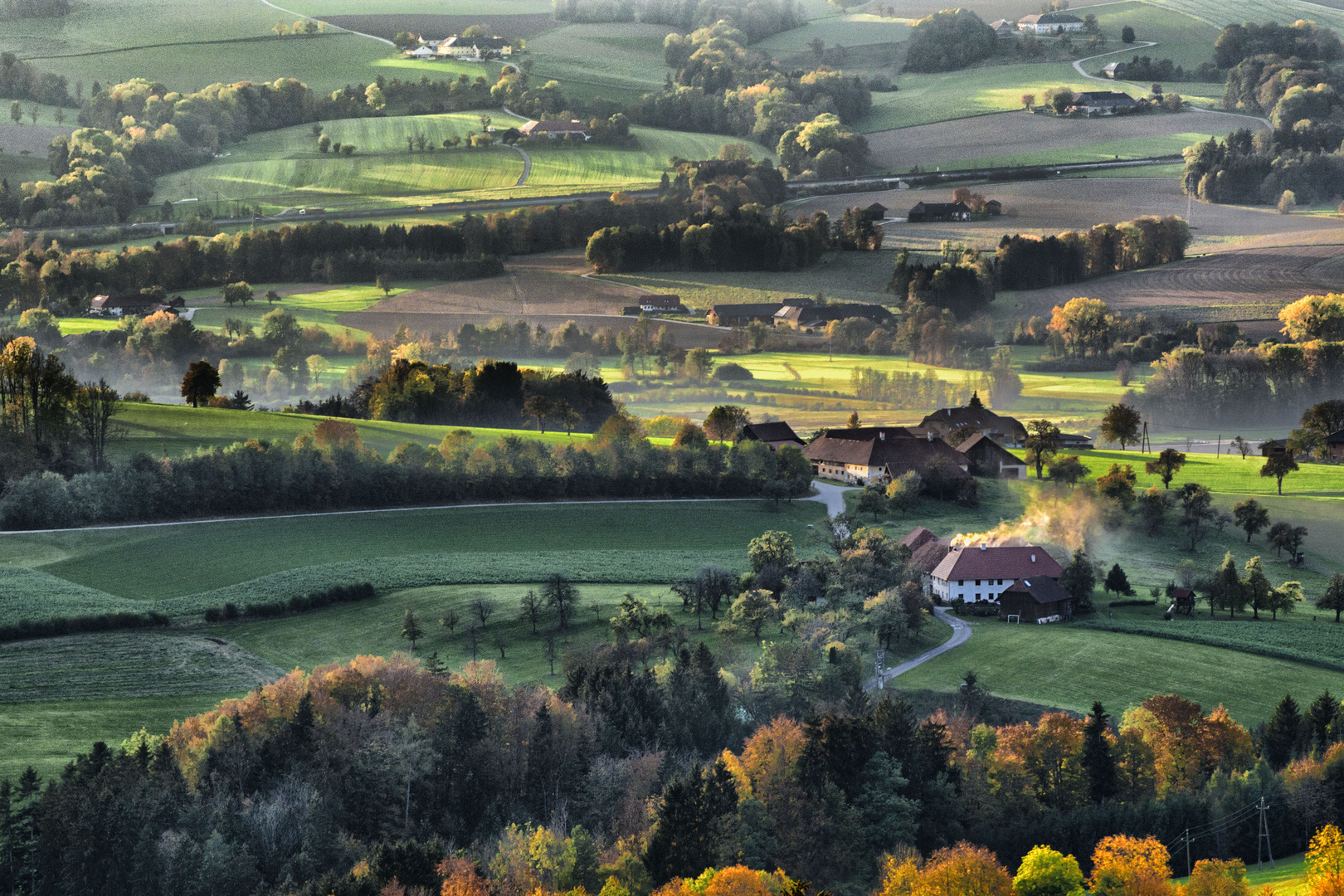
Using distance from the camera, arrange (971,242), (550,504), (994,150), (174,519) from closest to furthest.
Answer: (174,519), (550,504), (971,242), (994,150)

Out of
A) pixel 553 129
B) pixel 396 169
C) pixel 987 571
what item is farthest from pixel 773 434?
pixel 553 129

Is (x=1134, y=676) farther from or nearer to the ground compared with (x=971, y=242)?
nearer to the ground

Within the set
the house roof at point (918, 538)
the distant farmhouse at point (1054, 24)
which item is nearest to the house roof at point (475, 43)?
the distant farmhouse at point (1054, 24)

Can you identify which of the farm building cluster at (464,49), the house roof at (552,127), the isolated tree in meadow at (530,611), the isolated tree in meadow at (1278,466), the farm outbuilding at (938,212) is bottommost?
the isolated tree in meadow at (530,611)

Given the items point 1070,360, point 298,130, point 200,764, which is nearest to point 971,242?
point 1070,360

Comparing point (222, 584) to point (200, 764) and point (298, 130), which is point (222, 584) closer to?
point (200, 764)

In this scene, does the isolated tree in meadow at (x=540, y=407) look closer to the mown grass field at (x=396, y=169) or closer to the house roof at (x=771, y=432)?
the house roof at (x=771, y=432)

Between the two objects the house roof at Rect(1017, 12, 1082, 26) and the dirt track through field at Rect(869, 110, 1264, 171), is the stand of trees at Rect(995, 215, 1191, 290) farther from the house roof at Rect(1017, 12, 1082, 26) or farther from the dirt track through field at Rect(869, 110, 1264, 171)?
the house roof at Rect(1017, 12, 1082, 26)
